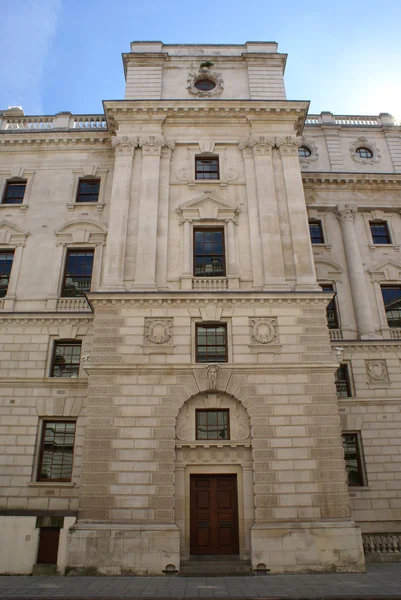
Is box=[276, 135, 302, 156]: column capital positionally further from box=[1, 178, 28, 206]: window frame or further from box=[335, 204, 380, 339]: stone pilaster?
box=[1, 178, 28, 206]: window frame

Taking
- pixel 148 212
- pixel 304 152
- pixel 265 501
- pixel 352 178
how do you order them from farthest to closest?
pixel 304 152
pixel 352 178
pixel 148 212
pixel 265 501

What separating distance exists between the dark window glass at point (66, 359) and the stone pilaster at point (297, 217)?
1122cm

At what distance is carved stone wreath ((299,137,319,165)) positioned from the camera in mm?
31031

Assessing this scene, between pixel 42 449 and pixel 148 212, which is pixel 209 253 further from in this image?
pixel 42 449

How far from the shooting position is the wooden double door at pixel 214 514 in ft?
55.2

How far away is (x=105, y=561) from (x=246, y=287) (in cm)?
1216

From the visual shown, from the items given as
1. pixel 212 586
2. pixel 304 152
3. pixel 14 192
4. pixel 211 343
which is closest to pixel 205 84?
pixel 304 152

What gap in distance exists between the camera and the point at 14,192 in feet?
87.0

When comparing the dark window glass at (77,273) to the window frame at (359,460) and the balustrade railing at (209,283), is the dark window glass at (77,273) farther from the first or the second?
the window frame at (359,460)

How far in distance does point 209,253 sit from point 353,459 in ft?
42.8

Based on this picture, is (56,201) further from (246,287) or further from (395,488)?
(395,488)

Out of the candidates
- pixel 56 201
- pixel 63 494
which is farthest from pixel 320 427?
pixel 56 201

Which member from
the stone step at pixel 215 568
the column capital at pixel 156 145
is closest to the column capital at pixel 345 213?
the column capital at pixel 156 145

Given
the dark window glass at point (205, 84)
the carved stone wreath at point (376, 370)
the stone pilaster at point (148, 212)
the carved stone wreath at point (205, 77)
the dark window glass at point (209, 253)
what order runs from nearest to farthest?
the stone pilaster at point (148, 212) < the dark window glass at point (209, 253) < the carved stone wreath at point (376, 370) < the carved stone wreath at point (205, 77) < the dark window glass at point (205, 84)
